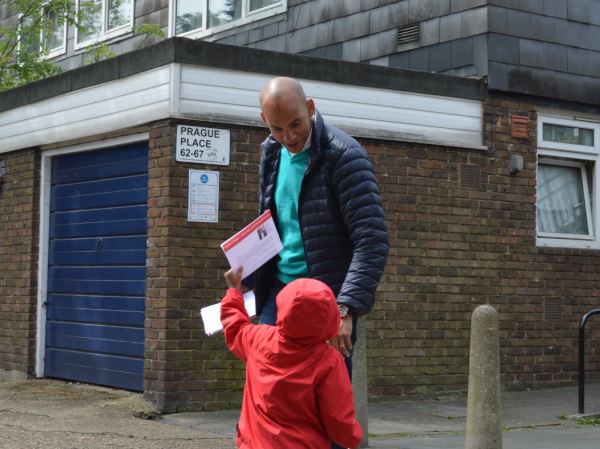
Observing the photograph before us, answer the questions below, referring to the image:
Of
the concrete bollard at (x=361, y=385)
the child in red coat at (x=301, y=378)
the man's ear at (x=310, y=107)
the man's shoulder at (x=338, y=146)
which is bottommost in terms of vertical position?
the concrete bollard at (x=361, y=385)

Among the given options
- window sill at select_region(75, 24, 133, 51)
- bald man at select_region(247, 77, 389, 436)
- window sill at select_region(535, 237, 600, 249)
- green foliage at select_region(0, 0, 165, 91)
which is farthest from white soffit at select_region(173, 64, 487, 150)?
window sill at select_region(75, 24, 133, 51)

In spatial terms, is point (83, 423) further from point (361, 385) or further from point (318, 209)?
point (318, 209)

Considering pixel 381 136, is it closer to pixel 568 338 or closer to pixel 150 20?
pixel 568 338

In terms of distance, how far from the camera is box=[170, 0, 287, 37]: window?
12.4 metres

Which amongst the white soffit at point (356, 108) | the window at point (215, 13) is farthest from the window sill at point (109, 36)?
the white soffit at point (356, 108)

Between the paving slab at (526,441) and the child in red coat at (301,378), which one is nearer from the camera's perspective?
the child in red coat at (301,378)

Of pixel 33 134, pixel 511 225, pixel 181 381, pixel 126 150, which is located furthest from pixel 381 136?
pixel 33 134

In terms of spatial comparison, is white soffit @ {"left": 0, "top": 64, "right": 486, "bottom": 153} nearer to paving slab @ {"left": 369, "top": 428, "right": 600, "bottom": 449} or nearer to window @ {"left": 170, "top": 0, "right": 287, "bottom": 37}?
paving slab @ {"left": 369, "top": 428, "right": 600, "bottom": 449}

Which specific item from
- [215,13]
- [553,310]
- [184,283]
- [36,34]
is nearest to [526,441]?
[184,283]

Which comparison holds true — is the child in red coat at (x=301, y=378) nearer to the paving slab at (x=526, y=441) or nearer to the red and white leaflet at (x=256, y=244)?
the red and white leaflet at (x=256, y=244)

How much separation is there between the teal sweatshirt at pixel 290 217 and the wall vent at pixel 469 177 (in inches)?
222

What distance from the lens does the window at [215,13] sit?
12.4 meters

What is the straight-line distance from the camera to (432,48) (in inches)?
401

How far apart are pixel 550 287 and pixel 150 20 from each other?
781cm
